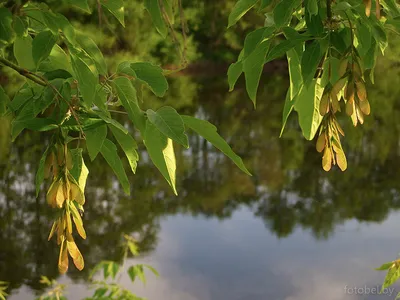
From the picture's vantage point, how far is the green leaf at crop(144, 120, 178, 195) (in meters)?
0.69

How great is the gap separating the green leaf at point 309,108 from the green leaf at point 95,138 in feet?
0.94

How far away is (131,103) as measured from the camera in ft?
2.29

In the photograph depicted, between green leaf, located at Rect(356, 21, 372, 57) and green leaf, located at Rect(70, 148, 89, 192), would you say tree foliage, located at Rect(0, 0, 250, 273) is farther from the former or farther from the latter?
green leaf, located at Rect(356, 21, 372, 57)

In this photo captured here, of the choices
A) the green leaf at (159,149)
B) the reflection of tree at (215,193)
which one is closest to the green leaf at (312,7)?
the green leaf at (159,149)

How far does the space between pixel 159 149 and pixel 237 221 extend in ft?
21.7

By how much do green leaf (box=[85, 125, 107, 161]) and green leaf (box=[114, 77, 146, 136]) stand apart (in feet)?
0.13

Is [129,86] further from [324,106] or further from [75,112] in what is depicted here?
[324,106]

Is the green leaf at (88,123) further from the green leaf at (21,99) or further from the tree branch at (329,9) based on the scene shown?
the tree branch at (329,9)

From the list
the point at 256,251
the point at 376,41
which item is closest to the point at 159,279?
the point at 256,251

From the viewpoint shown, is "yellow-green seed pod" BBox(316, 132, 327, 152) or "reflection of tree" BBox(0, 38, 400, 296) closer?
"yellow-green seed pod" BBox(316, 132, 327, 152)

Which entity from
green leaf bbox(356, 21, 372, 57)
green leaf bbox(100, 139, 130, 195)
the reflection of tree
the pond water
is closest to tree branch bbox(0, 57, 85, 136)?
green leaf bbox(100, 139, 130, 195)

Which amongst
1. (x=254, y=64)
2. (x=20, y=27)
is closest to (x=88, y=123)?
(x=20, y=27)

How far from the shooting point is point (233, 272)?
5.93 metres

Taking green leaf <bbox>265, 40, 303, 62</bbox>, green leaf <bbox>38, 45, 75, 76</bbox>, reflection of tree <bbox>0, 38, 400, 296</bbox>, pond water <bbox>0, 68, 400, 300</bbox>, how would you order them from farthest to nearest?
reflection of tree <bbox>0, 38, 400, 296</bbox> < pond water <bbox>0, 68, 400, 300</bbox> < green leaf <bbox>38, 45, 75, 76</bbox> < green leaf <bbox>265, 40, 303, 62</bbox>
